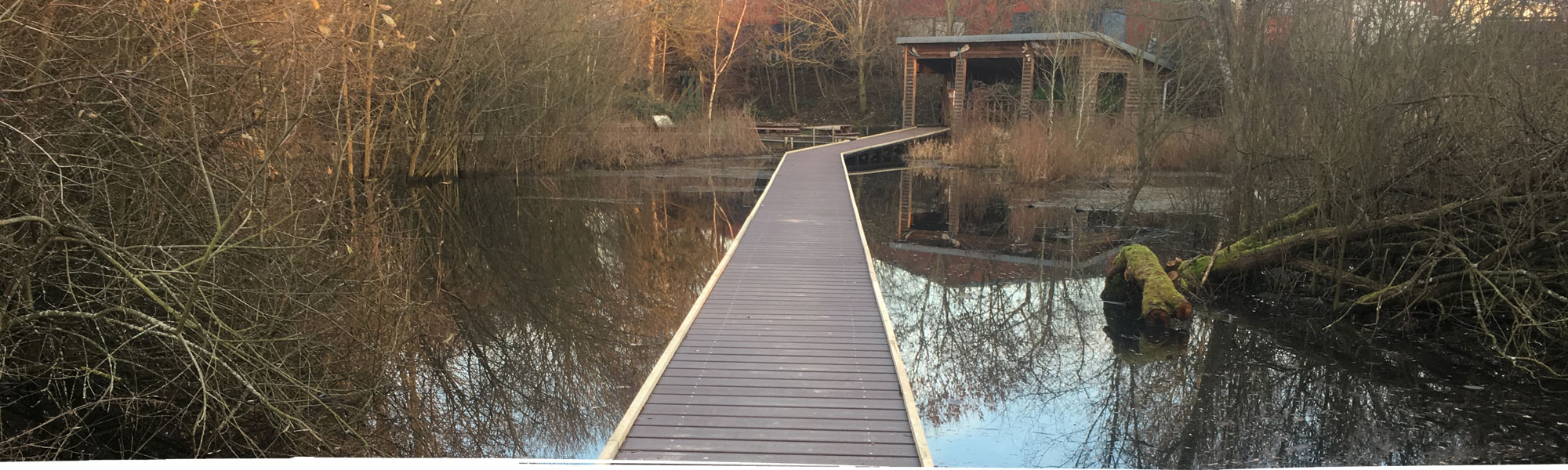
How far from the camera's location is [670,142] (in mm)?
22516

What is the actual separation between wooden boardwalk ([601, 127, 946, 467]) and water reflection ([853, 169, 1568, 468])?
567mm

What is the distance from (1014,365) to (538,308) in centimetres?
394

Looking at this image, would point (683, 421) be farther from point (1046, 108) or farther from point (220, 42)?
point (1046, 108)

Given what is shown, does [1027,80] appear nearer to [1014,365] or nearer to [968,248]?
[968,248]

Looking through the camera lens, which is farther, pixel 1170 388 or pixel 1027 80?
pixel 1027 80

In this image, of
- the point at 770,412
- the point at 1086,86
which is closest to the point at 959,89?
the point at 1086,86

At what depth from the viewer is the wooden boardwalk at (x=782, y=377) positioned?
446 centimetres

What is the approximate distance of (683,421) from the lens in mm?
4758

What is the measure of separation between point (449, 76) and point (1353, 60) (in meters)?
12.6

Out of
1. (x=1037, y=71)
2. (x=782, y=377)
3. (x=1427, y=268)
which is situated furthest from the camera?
(x=1037, y=71)

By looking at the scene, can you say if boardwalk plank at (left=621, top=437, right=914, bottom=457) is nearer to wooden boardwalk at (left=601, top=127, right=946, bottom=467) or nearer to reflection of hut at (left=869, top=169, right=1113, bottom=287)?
wooden boardwalk at (left=601, top=127, right=946, bottom=467)

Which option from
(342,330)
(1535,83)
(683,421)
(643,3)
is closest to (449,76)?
(643,3)

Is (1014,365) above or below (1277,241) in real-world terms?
below

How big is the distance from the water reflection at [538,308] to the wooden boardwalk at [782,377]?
605 mm
